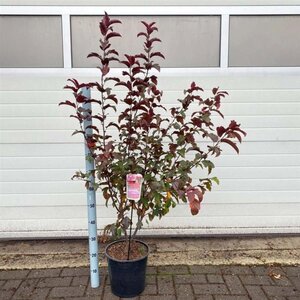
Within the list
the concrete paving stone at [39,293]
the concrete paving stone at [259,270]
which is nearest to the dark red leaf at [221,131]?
A: the concrete paving stone at [259,270]

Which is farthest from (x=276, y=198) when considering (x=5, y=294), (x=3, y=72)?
(x=3, y=72)

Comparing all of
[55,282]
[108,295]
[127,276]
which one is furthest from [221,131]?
[55,282]

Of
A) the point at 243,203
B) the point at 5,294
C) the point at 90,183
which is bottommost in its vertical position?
the point at 5,294

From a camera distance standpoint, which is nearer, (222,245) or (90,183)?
(90,183)

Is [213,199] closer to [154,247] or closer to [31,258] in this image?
[154,247]

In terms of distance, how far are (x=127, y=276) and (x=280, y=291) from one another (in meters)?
1.22

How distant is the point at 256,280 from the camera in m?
3.04

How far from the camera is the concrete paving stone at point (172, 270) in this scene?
316 cm

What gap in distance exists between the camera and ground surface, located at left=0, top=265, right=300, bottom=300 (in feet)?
9.30

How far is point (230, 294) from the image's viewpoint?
2.85 meters

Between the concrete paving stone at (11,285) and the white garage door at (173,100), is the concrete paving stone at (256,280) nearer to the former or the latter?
the white garage door at (173,100)

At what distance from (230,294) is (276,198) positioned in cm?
134

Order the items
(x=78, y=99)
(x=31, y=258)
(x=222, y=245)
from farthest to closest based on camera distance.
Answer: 1. (x=222, y=245)
2. (x=31, y=258)
3. (x=78, y=99)

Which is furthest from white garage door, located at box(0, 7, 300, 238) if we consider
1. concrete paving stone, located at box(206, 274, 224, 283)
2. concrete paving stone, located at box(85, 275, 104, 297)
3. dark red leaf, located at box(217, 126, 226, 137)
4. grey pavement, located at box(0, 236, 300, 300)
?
dark red leaf, located at box(217, 126, 226, 137)
